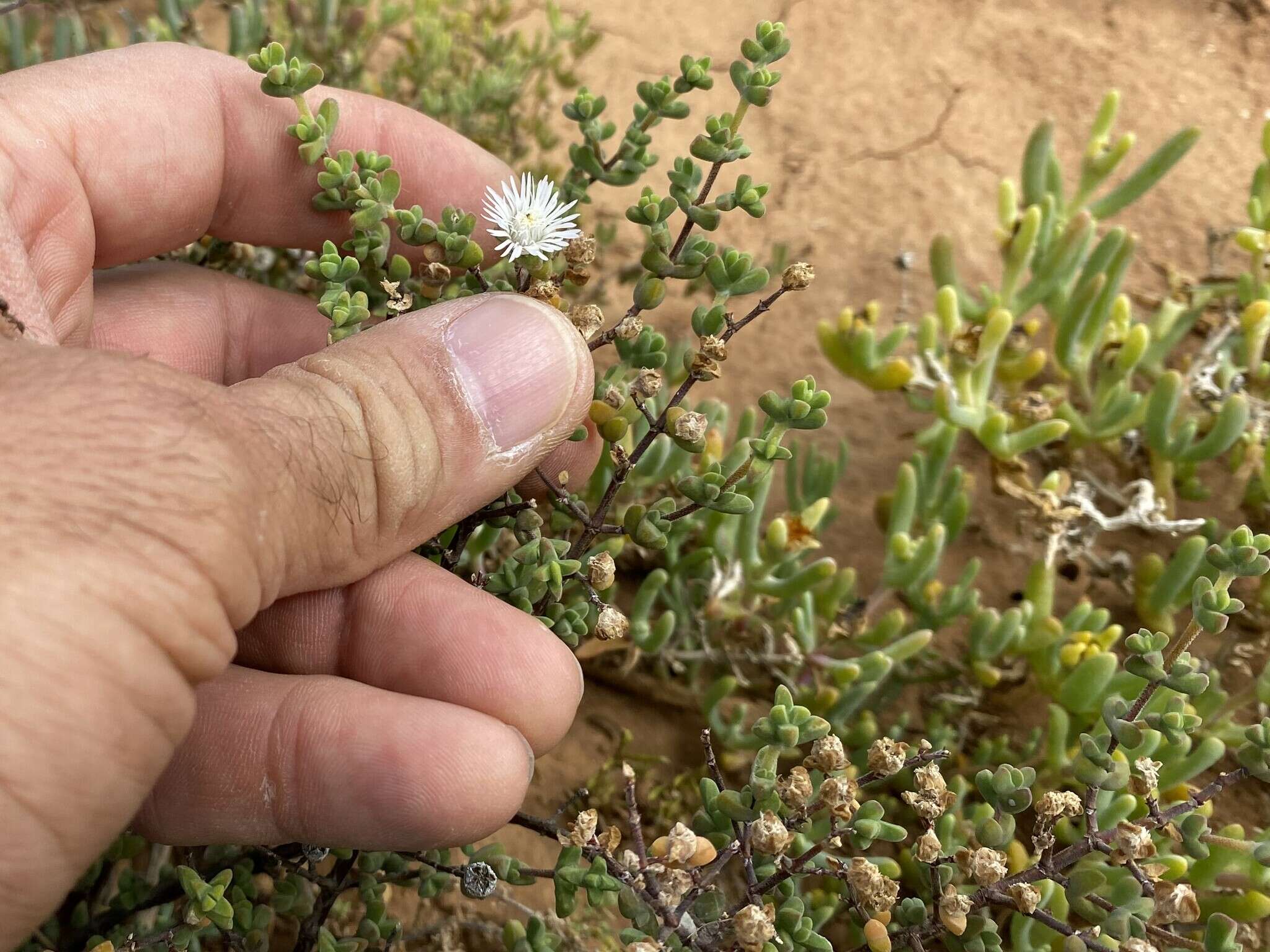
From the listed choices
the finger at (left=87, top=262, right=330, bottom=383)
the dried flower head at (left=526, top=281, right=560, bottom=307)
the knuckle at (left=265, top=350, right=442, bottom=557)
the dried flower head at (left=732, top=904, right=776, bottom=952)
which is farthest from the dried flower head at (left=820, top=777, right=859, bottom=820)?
the finger at (left=87, top=262, right=330, bottom=383)

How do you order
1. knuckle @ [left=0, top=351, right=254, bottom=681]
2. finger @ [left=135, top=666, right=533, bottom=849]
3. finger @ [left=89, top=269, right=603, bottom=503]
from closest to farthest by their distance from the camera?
knuckle @ [left=0, top=351, right=254, bottom=681]
finger @ [left=135, top=666, right=533, bottom=849]
finger @ [left=89, top=269, right=603, bottom=503]

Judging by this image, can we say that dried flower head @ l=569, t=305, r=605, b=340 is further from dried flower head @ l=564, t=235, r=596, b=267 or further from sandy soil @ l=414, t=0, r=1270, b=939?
sandy soil @ l=414, t=0, r=1270, b=939

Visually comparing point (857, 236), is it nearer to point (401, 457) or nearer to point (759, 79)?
→ point (759, 79)

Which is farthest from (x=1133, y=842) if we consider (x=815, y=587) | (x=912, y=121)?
(x=912, y=121)

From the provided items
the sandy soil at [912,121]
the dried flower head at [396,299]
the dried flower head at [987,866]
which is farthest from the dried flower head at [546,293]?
the sandy soil at [912,121]

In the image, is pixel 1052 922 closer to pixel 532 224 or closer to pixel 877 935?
pixel 877 935
